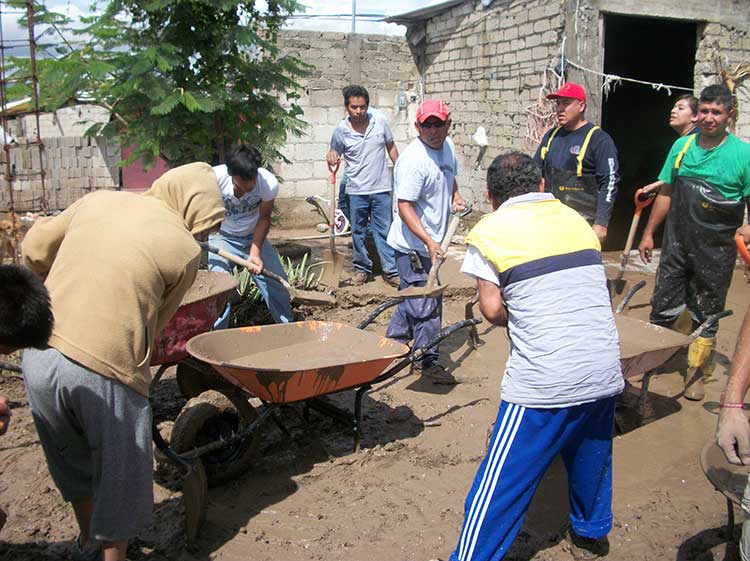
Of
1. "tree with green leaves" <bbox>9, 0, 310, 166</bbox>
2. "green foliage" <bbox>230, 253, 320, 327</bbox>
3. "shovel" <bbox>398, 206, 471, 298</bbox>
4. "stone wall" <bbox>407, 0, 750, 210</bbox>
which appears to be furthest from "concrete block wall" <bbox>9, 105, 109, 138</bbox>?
"shovel" <bbox>398, 206, 471, 298</bbox>

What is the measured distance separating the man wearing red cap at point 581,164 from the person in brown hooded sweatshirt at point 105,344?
129 inches

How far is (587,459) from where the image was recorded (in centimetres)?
282

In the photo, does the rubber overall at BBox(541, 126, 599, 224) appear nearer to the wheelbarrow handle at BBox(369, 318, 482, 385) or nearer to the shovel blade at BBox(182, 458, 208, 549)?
the wheelbarrow handle at BBox(369, 318, 482, 385)

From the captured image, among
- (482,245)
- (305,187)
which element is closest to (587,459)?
(482,245)

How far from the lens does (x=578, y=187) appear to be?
16.5 feet

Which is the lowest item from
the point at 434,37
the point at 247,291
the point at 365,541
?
the point at 365,541

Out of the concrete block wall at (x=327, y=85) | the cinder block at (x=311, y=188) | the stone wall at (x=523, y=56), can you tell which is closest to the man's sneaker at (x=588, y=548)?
the stone wall at (x=523, y=56)

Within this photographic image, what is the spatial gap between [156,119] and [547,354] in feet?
17.3

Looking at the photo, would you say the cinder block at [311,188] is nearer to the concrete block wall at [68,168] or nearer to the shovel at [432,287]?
the concrete block wall at [68,168]

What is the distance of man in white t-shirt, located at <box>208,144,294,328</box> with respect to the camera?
4.78 meters

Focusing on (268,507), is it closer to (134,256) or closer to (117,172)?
(134,256)

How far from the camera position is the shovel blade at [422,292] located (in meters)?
4.57

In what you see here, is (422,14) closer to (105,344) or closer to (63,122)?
(105,344)

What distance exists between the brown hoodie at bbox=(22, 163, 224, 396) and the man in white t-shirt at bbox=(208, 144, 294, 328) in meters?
2.14
